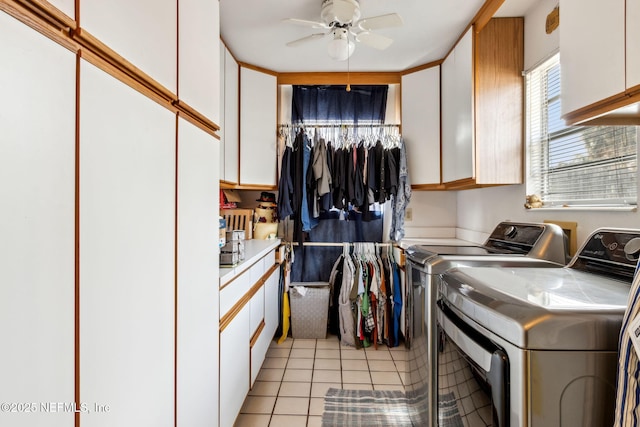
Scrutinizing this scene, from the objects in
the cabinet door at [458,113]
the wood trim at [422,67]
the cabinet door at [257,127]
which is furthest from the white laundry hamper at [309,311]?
the wood trim at [422,67]

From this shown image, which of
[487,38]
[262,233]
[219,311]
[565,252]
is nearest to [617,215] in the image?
[565,252]

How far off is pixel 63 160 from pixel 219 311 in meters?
0.94

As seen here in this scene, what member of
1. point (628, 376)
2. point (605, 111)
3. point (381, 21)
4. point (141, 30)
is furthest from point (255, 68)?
point (628, 376)

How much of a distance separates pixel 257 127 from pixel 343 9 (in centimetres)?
125

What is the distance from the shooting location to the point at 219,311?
1345 mm

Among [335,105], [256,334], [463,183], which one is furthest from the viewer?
[335,105]

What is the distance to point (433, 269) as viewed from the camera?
149 centimetres

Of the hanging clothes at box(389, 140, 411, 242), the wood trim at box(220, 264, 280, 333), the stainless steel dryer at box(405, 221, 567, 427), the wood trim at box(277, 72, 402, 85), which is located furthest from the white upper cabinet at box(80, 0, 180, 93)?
the hanging clothes at box(389, 140, 411, 242)

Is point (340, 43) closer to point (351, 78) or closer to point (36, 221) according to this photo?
point (351, 78)

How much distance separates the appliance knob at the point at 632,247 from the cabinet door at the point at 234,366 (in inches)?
60.0

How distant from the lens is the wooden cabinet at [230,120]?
2.36 m

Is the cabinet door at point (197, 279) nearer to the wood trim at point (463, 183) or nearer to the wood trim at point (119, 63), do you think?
the wood trim at point (119, 63)

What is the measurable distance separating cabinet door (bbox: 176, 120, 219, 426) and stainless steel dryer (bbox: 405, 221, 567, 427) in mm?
935

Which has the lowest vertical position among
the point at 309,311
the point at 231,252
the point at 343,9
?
the point at 309,311
